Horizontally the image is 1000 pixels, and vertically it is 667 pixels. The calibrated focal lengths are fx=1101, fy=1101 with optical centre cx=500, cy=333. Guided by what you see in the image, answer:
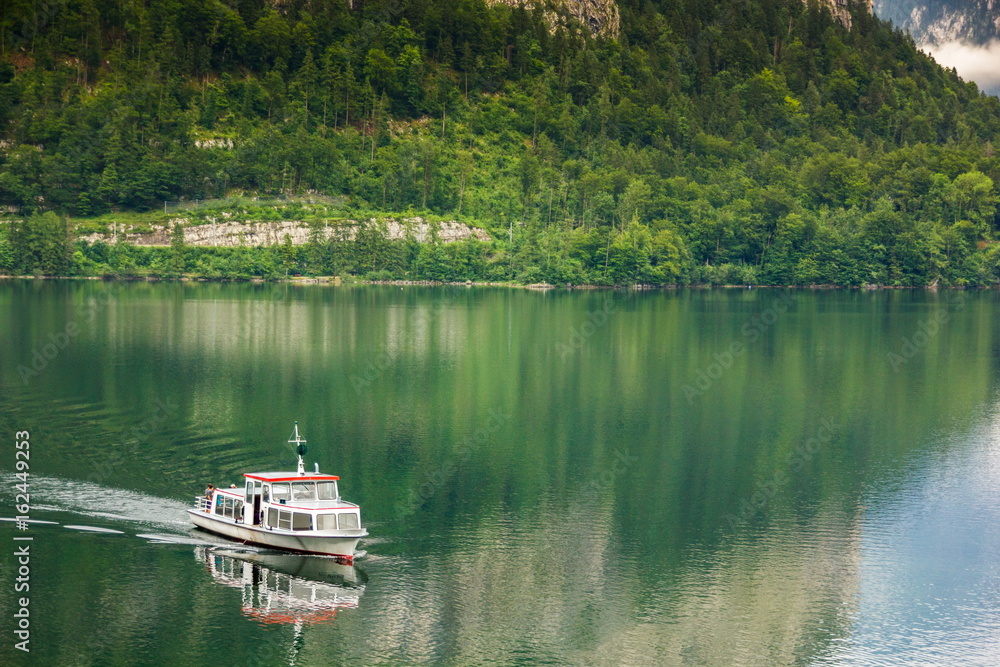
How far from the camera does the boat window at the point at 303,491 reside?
4894cm

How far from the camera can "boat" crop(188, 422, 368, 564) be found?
47.3 metres

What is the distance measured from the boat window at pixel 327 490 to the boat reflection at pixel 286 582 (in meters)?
2.86

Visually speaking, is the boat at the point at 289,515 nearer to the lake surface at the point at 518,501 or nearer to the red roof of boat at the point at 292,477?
the red roof of boat at the point at 292,477

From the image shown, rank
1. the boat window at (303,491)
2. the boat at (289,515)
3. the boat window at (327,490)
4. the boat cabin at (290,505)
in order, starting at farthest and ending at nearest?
1. the boat window at (327,490)
2. the boat window at (303,491)
3. the boat cabin at (290,505)
4. the boat at (289,515)

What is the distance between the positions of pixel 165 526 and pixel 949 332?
120 metres

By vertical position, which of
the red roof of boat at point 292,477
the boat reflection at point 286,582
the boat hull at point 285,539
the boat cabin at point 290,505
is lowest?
the boat reflection at point 286,582

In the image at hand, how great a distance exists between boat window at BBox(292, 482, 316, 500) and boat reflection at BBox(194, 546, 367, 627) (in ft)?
8.54

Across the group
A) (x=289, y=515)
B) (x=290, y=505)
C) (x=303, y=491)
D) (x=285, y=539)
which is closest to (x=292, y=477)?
(x=303, y=491)

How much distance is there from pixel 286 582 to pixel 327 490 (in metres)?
4.81

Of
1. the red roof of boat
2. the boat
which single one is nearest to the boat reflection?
the boat

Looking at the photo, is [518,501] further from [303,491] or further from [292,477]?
[292,477]

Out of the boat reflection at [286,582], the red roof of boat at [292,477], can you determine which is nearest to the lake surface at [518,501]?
the boat reflection at [286,582]

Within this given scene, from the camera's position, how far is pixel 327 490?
49.3 meters

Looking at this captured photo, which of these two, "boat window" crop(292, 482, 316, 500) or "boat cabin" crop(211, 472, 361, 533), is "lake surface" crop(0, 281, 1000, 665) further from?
"boat window" crop(292, 482, 316, 500)
